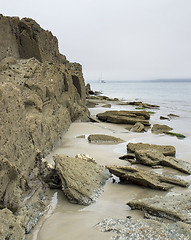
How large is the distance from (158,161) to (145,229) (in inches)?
134

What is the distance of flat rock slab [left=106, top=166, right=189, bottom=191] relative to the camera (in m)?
4.85

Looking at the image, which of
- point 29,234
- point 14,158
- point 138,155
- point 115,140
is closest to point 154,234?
point 29,234

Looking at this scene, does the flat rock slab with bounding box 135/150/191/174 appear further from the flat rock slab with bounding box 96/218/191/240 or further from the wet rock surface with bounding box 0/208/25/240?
the wet rock surface with bounding box 0/208/25/240

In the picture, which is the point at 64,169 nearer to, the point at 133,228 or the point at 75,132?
the point at 133,228

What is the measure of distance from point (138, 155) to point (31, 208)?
3.57m

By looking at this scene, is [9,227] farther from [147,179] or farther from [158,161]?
[158,161]

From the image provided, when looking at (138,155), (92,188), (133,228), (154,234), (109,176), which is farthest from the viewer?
(138,155)

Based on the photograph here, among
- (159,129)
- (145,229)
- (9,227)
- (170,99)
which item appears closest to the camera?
(9,227)

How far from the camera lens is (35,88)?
7.22 metres

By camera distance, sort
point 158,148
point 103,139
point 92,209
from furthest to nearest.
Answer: point 103,139 < point 158,148 < point 92,209

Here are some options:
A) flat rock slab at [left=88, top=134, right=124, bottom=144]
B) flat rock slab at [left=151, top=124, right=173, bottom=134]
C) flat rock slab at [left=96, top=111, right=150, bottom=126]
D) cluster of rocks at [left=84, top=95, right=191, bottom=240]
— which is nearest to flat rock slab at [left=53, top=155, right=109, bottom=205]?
cluster of rocks at [left=84, top=95, right=191, bottom=240]

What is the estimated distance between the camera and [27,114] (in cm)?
589

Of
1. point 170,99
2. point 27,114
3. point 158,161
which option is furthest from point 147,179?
point 170,99

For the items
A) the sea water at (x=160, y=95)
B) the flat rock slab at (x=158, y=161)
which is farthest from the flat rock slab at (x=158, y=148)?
the sea water at (x=160, y=95)
